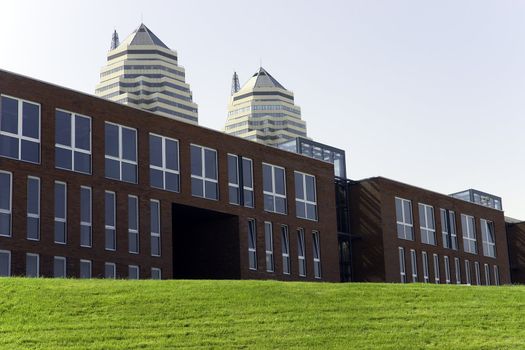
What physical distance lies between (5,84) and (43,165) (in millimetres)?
3050

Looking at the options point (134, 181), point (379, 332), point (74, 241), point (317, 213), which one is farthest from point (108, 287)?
point (317, 213)

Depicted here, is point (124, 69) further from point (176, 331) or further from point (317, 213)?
point (176, 331)

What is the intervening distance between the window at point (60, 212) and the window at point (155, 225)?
4.06m

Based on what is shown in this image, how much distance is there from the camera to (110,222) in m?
34.6

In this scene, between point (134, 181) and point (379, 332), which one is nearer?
point (379, 332)

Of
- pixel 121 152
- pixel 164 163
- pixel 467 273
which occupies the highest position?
pixel 121 152

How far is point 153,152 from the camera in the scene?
3691 cm

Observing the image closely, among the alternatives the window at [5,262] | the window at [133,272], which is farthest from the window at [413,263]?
the window at [5,262]

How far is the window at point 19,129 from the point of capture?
31781 mm

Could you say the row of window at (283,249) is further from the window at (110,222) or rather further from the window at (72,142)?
the window at (72,142)

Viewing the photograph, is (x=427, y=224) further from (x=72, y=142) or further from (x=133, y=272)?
(x=72, y=142)

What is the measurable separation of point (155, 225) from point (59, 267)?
4979 millimetres

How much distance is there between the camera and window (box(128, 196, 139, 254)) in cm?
3516

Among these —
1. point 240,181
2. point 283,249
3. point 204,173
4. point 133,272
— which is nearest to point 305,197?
point 283,249
